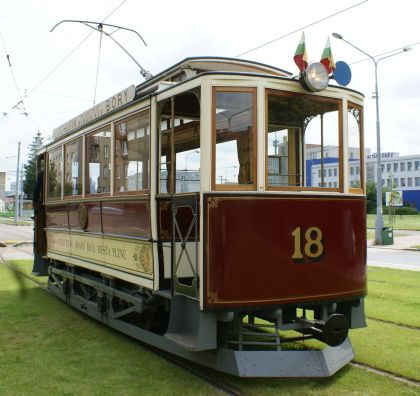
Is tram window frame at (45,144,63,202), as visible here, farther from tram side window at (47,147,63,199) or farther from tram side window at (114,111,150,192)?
tram side window at (114,111,150,192)

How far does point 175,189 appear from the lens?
541cm

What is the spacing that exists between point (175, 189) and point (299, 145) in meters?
1.37

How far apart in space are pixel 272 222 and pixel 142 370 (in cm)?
195

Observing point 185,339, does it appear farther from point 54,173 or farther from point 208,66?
point 54,173

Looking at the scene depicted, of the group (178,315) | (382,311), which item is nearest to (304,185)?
(178,315)

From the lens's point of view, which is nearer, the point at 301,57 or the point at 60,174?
the point at 301,57

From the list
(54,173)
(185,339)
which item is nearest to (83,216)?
(54,173)

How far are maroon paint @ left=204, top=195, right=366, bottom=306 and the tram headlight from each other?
3.46ft

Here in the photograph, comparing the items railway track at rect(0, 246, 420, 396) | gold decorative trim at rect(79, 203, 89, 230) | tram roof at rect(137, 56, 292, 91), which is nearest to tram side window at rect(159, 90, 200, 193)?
tram roof at rect(137, 56, 292, 91)

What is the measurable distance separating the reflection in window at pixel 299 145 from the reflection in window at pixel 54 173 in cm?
446

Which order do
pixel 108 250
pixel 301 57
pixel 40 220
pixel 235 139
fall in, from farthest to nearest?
pixel 40 220 < pixel 108 250 < pixel 301 57 < pixel 235 139

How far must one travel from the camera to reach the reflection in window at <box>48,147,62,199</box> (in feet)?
27.9

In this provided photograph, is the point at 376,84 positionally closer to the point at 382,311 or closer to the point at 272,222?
the point at 382,311

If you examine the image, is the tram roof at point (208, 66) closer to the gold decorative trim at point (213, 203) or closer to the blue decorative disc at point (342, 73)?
the blue decorative disc at point (342, 73)
